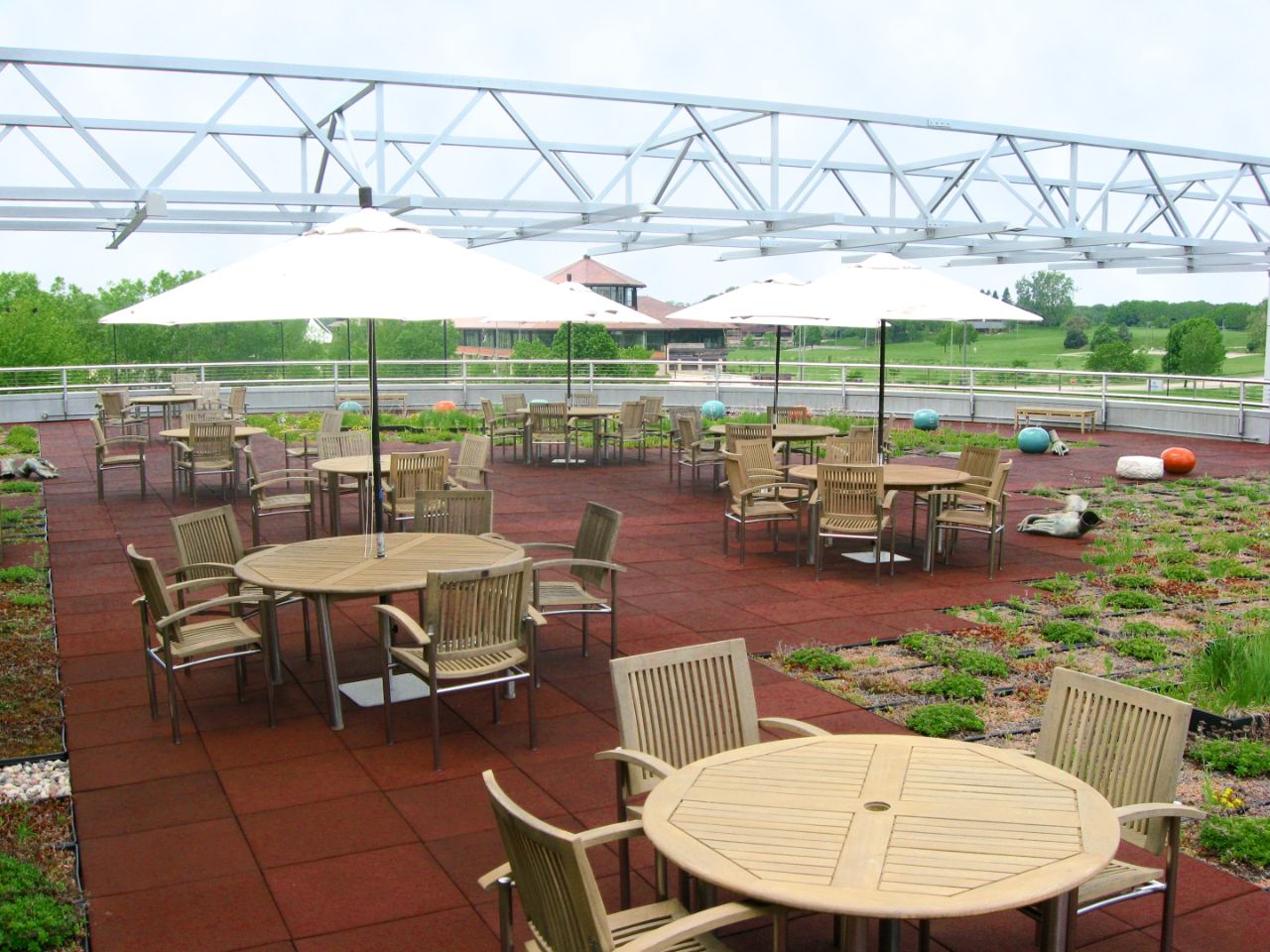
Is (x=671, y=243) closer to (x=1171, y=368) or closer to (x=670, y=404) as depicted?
(x=670, y=404)

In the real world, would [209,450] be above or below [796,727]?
above

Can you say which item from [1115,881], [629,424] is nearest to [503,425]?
[629,424]

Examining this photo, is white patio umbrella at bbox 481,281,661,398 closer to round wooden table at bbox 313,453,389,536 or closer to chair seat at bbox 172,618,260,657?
round wooden table at bbox 313,453,389,536

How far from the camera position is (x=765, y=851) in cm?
295

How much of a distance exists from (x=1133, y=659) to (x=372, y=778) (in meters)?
4.37

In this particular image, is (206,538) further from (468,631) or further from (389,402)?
(389,402)

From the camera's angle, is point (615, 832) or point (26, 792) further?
point (26, 792)

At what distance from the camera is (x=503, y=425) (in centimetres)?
1848

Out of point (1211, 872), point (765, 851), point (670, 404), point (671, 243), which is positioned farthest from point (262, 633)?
→ point (670, 404)

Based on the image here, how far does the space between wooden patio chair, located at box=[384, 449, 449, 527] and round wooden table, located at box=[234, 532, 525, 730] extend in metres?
2.40

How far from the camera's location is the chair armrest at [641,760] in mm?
3580

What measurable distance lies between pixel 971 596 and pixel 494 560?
153 inches

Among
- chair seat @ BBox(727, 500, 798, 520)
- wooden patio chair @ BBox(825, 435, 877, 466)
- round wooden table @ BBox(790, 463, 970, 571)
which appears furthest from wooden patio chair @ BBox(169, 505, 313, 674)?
wooden patio chair @ BBox(825, 435, 877, 466)

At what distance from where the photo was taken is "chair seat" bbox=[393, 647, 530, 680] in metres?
5.34
